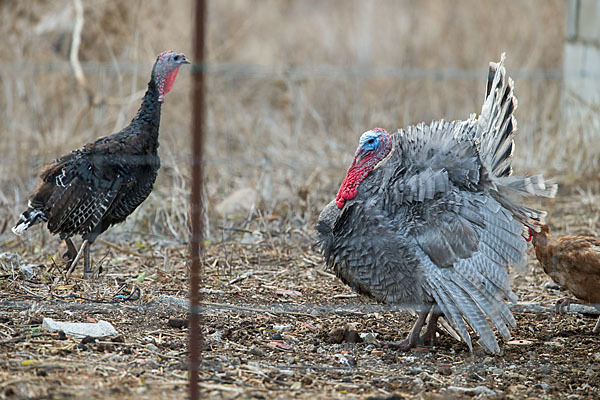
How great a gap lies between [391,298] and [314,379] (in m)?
0.70

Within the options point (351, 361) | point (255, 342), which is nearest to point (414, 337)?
point (351, 361)

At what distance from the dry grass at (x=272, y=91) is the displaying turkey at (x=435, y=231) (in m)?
1.89

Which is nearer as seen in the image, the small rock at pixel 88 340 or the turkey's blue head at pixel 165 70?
the small rock at pixel 88 340

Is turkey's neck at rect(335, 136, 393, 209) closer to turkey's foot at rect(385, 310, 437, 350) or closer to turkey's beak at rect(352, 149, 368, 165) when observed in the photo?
turkey's beak at rect(352, 149, 368, 165)

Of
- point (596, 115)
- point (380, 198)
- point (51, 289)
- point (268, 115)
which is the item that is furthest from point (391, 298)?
point (268, 115)

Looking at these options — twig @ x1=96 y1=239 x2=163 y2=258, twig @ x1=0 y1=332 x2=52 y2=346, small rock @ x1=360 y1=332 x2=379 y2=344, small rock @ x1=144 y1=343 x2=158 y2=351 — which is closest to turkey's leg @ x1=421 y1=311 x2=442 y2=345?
small rock @ x1=360 y1=332 x2=379 y2=344

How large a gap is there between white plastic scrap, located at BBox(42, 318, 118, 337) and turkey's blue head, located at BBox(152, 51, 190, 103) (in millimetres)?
1741

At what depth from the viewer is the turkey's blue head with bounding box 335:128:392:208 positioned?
3.81 metres

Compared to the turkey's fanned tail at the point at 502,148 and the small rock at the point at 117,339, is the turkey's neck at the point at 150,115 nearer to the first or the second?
the small rock at the point at 117,339

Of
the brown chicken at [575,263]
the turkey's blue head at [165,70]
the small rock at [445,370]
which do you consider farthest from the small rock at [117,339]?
the brown chicken at [575,263]

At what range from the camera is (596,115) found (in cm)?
703

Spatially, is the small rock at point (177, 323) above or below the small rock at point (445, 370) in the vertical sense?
above

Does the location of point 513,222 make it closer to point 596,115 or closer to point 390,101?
point 596,115

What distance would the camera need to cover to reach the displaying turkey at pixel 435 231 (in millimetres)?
3617
